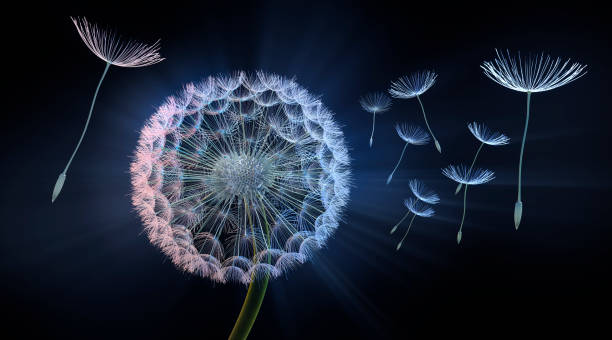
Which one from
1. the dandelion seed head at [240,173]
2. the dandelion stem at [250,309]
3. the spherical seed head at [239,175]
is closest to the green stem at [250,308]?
the dandelion stem at [250,309]

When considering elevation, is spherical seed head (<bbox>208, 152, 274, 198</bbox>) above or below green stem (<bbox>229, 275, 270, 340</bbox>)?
above

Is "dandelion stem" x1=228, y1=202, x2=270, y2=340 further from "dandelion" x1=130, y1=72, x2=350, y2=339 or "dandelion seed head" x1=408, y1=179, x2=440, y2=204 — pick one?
"dandelion seed head" x1=408, y1=179, x2=440, y2=204

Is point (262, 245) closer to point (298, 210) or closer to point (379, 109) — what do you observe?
point (298, 210)

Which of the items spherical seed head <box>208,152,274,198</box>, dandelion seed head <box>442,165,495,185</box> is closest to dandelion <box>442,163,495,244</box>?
dandelion seed head <box>442,165,495,185</box>

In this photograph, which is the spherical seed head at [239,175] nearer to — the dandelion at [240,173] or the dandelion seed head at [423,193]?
the dandelion at [240,173]

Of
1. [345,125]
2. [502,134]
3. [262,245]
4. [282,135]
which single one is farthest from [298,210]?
[502,134]
